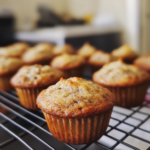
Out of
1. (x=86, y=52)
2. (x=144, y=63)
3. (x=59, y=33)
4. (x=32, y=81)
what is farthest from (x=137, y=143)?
(x=59, y=33)

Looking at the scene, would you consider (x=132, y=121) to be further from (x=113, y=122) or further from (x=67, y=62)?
(x=67, y=62)

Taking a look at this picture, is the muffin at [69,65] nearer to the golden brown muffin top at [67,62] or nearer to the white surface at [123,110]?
the golden brown muffin top at [67,62]

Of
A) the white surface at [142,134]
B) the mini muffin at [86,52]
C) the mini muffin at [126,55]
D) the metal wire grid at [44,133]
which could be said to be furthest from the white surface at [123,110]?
the mini muffin at [86,52]

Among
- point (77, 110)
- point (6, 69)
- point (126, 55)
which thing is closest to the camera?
point (77, 110)

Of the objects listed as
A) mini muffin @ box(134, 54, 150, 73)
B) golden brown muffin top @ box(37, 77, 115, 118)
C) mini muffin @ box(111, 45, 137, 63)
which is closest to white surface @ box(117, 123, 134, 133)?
golden brown muffin top @ box(37, 77, 115, 118)

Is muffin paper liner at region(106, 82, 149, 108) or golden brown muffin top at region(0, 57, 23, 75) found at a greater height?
golden brown muffin top at region(0, 57, 23, 75)

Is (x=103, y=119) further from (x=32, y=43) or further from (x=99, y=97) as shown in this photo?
(x=32, y=43)

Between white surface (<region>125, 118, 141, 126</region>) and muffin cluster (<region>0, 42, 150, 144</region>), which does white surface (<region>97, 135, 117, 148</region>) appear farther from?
white surface (<region>125, 118, 141, 126</region>)
